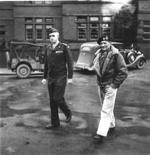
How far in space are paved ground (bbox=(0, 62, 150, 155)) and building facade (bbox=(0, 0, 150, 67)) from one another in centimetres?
1410

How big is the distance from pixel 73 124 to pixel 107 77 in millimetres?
1574

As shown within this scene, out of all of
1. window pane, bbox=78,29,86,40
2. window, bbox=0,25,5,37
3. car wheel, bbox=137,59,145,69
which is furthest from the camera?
window, bbox=0,25,5,37

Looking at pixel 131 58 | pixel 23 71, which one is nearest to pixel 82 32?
pixel 131 58

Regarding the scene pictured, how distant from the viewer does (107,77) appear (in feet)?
20.4

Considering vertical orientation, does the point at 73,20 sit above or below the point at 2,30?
above

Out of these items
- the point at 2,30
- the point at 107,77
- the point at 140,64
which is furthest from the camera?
the point at 2,30

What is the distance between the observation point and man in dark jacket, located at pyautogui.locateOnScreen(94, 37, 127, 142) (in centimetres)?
609

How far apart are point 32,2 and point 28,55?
38.8 feet

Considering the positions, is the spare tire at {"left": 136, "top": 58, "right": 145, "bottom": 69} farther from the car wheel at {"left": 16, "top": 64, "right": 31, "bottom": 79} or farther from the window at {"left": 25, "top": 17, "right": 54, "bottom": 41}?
the window at {"left": 25, "top": 17, "right": 54, "bottom": 41}

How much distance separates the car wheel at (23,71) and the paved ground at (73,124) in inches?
143

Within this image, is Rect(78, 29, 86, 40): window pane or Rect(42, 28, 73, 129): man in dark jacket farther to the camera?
Rect(78, 29, 86, 40): window pane

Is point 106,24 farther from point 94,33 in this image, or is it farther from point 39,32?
point 39,32

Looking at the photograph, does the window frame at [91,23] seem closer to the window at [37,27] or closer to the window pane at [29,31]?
the window at [37,27]

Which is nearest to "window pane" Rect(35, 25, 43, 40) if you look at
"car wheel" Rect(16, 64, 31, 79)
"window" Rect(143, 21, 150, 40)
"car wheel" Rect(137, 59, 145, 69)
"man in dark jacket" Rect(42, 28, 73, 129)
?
"window" Rect(143, 21, 150, 40)
